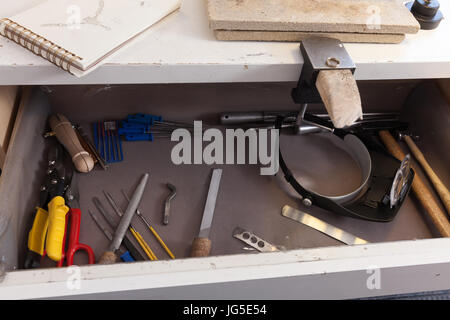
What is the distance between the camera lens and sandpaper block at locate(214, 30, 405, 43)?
0.55m

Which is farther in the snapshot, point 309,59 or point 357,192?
point 357,192

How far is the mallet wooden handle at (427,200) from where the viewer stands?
0.65 m

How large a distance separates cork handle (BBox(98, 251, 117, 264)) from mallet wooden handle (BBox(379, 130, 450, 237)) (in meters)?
0.55

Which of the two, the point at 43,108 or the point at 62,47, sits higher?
the point at 62,47

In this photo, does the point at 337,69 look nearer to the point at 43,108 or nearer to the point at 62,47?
the point at 62,47

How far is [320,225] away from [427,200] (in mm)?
205

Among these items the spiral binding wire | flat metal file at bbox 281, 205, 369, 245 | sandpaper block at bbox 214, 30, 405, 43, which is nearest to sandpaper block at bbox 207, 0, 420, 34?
sandpaper block at bbox 214, 30, 405, 43

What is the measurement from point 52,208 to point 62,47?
0.83ft

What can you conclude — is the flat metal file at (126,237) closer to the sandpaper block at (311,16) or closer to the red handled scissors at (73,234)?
the red handled scissors at (73,234)

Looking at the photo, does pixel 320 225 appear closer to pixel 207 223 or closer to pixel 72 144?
pixel 207 223

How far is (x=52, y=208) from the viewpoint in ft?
1.94

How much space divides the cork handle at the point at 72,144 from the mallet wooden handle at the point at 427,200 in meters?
0.59

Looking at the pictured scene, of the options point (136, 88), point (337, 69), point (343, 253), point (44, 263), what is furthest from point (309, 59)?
point (44, 263)

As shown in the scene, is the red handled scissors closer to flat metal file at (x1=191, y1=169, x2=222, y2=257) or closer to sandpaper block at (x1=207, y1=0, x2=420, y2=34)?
flat metal file at (x1=191, y1=169, x2=222, y2=257)
